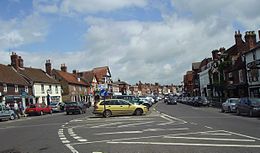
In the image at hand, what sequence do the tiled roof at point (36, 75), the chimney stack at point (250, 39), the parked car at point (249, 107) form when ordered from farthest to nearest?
the tiled roof at point (36, 75)
the chimney stack at point (250, 39)
the parked car at point (249, 107)

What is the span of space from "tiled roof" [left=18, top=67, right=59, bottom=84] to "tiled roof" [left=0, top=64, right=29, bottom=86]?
1.96 m

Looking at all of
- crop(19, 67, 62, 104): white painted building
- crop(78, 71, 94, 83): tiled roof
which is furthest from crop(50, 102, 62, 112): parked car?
crop(78, 71, 94, 83): tiled roof

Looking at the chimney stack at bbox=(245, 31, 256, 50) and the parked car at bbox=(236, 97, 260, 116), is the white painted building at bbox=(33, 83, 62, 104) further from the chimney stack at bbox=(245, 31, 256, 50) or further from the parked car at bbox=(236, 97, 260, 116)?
the parked car at bbox=(236, 97, 260, 116)

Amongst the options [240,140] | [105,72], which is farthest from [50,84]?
[240,140]

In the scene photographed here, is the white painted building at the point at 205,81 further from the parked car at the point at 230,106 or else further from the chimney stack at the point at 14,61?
the parked car at the point at 230,106

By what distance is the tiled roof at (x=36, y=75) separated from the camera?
6072 cm

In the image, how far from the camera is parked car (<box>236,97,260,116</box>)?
2594 cm

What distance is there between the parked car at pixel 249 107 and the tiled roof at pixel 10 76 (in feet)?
112

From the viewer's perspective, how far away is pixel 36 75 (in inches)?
2569

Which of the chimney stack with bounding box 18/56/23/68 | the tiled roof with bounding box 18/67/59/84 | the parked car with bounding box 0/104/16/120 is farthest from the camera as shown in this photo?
the chimney stack with bounding box 18/56/23/68

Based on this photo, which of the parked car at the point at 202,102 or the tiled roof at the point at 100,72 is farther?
the tiled roof at the point at 100,72

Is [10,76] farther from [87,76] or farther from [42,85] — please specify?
[87,76]

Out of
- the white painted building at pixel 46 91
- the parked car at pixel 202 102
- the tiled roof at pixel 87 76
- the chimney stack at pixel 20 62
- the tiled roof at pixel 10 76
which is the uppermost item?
the chimney stack at pixel 20 62

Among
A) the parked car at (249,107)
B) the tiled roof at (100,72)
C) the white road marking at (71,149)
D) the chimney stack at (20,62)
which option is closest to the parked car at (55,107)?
the chimney stack at (20,62)
